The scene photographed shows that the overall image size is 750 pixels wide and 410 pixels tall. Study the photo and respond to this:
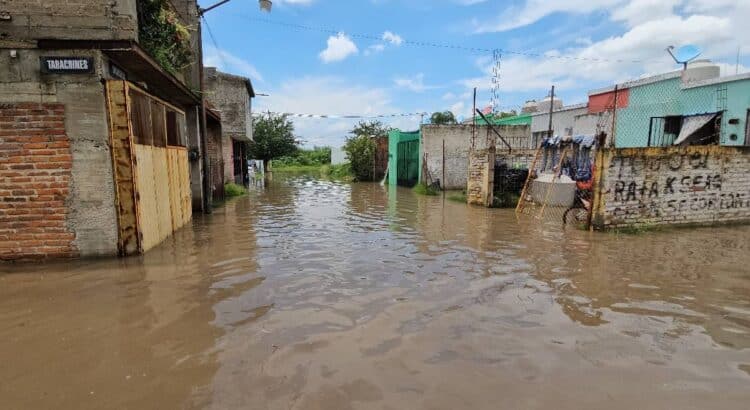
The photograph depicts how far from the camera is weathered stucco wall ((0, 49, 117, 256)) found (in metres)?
5.59

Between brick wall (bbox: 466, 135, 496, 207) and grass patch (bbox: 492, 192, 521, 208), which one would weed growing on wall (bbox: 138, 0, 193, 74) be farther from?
grass patch (bbox: 492, 192, 521, 208)

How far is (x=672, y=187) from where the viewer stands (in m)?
9.58

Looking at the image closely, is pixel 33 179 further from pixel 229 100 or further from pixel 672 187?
pixel 229 100

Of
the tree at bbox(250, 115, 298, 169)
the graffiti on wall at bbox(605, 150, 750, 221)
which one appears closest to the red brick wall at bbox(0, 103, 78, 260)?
the graffiti on wall at bbox(605, 150, 750, 221)

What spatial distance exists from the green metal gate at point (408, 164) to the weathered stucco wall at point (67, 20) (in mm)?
17120

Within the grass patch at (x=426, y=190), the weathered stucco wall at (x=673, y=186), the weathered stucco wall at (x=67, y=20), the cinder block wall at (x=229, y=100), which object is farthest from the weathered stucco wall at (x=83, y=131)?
the cinder block wall at (x=229, y=100)

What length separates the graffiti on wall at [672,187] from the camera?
30.2ft

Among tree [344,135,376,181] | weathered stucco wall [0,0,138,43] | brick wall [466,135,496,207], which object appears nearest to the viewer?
weathered stucco wall [0,0,138,43]

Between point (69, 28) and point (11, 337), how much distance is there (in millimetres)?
4187

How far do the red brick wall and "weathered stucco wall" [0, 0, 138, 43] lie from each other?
3.11ft

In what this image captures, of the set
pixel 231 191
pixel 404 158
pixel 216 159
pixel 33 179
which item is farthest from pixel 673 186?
pixel 404 158

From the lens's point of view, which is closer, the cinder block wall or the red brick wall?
the red brick wall

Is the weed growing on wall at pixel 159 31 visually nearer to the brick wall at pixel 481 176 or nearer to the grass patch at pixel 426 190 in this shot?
the brick wall at pixel 481 176

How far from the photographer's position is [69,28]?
5.72m
